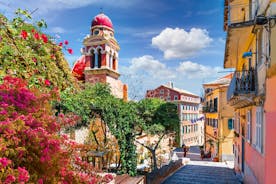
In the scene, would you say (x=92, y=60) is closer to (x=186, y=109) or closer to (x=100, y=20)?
(x=100, y=20)

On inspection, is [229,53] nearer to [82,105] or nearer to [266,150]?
[266,150]

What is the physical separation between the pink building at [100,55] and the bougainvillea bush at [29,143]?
51.7ft

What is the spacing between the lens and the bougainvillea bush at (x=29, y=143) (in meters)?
2.39

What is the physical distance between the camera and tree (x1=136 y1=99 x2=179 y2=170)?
459 inches

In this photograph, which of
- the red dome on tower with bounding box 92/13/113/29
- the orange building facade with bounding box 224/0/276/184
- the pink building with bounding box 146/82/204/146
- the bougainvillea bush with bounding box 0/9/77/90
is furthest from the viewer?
the pink building with bounding box 146/82/204/146

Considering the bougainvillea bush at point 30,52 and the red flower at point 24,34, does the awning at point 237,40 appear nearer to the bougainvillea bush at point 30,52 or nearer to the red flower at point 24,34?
the bougainvillea bush at point 30,52

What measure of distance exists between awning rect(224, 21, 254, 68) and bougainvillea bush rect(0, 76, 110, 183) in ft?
23.6

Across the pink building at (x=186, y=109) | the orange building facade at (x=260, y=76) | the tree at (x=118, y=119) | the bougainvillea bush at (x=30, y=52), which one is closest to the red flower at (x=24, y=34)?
the bougainvillea bush at (x=30, y=52)

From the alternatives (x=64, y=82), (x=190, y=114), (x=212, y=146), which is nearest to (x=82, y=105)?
(x=64, y=82)

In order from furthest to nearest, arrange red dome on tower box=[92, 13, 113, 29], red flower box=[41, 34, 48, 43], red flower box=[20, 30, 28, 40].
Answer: red dome on tower box=[92, 13, 113, 29] < red flower box=[41, 34, 48, 43] < red flower box=[20, 30, 28, 40]

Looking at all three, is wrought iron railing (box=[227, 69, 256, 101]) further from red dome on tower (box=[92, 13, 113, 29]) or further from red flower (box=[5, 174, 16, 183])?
red dome on tower (box=[92, 13, 113, 29])

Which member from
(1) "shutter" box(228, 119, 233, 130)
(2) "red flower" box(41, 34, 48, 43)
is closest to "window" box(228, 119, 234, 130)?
(1) "shutter" box(228, 119, 233, 130)

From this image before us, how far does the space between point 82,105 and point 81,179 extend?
6.25m

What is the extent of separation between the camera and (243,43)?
10.0m
